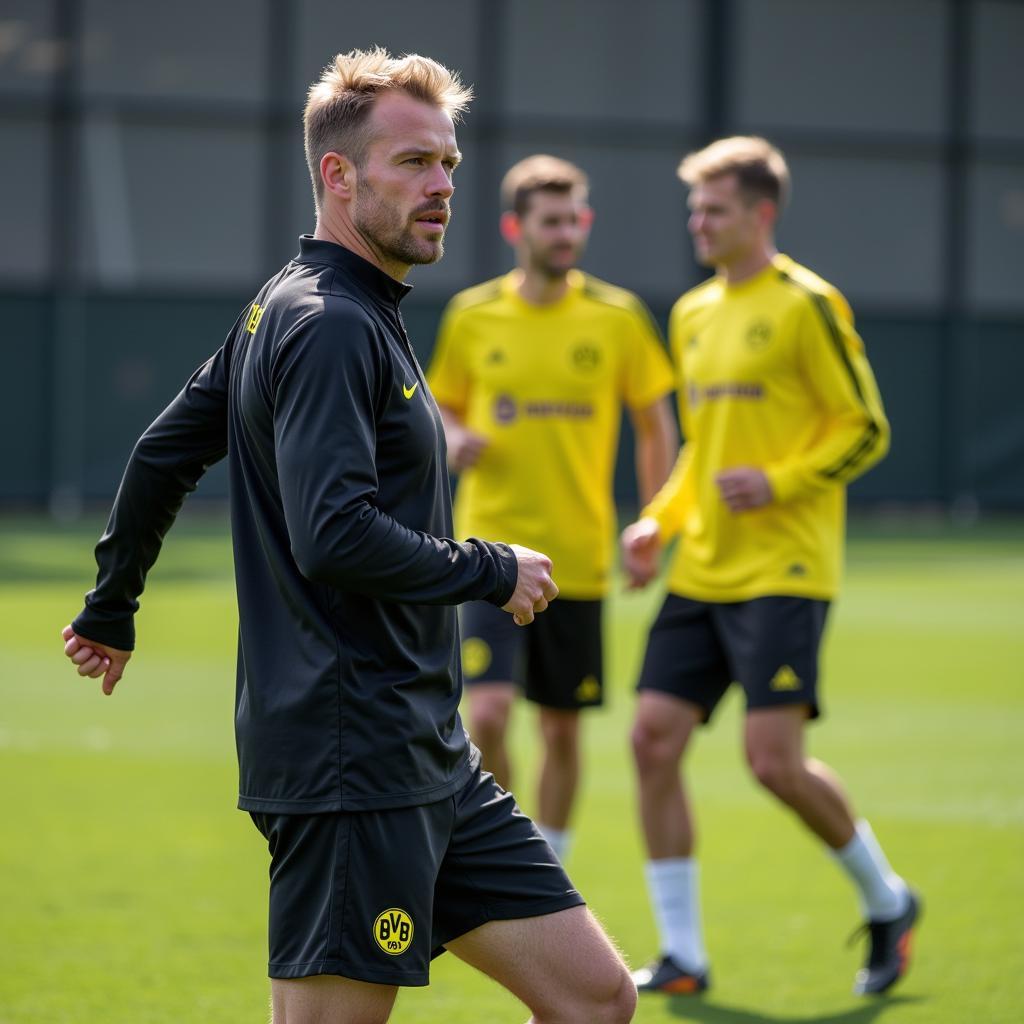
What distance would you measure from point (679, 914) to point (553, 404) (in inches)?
82.8

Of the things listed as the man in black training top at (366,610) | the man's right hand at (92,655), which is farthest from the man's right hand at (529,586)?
the man's right hand at (92,655)

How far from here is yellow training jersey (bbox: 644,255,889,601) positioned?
225 inches

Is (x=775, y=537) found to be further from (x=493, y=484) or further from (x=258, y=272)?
(x=258, y=272)

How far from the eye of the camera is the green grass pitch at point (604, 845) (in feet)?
17.6

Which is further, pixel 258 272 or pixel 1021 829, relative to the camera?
pixel 258 272

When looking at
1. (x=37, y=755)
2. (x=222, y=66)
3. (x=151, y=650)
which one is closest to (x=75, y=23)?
(x=222, y=66)

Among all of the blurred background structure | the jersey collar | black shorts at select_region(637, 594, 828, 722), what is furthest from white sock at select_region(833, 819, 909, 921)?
the blurred background structure

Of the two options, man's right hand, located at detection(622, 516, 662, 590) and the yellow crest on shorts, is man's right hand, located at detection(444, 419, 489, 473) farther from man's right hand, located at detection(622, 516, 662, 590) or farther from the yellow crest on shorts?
the yellow crest on shorts

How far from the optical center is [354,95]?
3.34 m

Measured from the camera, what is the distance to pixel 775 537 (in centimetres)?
579

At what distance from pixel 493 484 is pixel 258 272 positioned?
18.7m

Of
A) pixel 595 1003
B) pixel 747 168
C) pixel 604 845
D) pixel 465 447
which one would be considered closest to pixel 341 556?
pixel 595 1003

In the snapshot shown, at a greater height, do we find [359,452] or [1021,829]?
[359,452]

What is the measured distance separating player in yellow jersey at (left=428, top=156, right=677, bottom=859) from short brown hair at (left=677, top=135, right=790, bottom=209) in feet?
2.62
